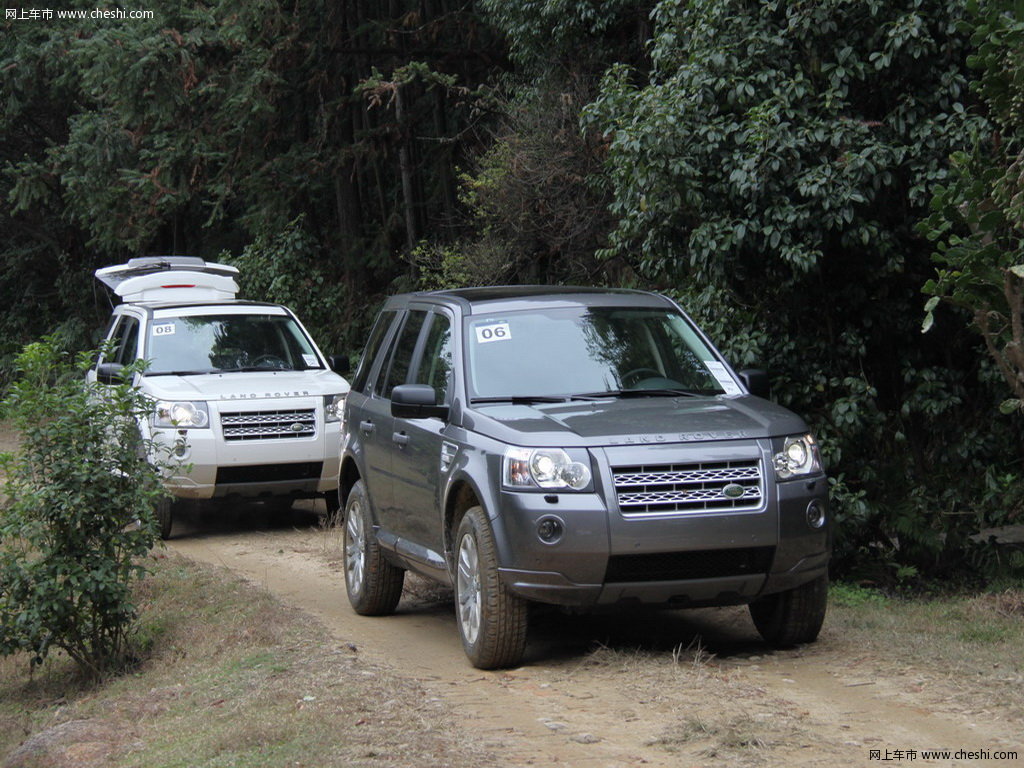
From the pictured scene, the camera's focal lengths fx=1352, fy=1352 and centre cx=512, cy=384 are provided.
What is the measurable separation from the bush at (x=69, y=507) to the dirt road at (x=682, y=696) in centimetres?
139

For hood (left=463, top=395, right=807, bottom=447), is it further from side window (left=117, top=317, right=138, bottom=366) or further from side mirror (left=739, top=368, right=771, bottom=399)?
side window (left=117, top=317, right=138, bottom=366)

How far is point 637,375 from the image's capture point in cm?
759

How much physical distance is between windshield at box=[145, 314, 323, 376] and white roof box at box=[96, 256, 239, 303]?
2.22 m

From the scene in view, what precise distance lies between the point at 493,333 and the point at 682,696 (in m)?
2.44

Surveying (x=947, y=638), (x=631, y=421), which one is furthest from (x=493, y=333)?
(x=947, y=638)

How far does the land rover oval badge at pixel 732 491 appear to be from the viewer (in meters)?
6.56

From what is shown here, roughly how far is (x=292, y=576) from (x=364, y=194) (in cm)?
1602

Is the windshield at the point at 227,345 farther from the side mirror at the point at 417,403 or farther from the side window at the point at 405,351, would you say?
the side mirror at the point at 417,403

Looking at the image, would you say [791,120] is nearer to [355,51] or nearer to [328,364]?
[328,364]

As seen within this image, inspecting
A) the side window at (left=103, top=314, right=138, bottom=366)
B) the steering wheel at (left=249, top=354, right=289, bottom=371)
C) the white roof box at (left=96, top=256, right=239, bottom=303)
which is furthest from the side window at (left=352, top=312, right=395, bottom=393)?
the white roof box at (left=96, top=256, right=239, bottom=303)

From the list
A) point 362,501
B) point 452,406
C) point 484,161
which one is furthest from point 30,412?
point 484,161

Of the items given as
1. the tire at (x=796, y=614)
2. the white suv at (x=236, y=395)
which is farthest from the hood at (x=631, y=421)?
the white suv at (x=236, y=395)

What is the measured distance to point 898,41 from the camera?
8.87 m

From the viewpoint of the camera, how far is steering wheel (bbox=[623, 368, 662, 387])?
753cm
